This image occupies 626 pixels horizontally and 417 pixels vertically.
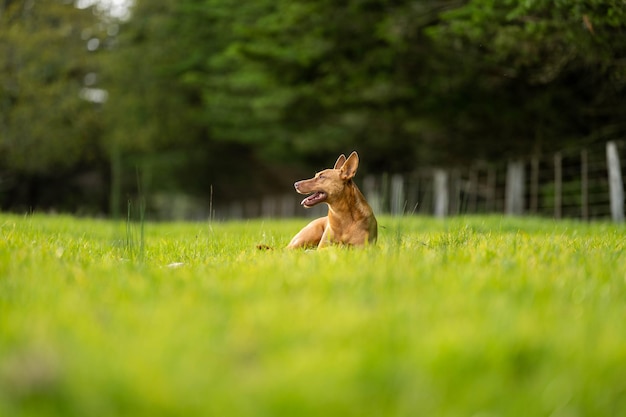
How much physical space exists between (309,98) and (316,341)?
803 inches

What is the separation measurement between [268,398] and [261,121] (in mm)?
25262

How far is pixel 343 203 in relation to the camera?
641cm

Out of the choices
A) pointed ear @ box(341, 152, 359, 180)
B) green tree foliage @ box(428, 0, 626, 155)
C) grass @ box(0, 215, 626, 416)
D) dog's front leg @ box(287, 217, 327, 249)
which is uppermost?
green tree foliage @ box(428, 0, 626, 155)

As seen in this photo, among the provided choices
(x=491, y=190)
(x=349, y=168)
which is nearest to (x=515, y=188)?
(x=491, y=190)

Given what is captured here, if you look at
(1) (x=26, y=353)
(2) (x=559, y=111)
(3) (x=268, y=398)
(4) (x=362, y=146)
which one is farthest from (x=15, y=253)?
(4) (x=362, y=146)

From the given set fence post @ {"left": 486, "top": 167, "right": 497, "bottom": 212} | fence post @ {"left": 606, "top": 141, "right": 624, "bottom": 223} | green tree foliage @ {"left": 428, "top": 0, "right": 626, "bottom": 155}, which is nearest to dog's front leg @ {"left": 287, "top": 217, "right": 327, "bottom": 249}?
green tree foliage @ {"left": 428, "top": 0, "right": 626, "bottom": 155}

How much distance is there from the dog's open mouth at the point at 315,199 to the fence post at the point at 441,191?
15567 mm

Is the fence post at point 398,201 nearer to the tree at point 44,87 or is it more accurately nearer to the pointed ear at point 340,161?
the pointed ear at point 340,161

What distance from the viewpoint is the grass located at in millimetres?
2498

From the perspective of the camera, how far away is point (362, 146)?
2669 cm

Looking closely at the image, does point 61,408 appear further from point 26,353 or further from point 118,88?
point 118,88

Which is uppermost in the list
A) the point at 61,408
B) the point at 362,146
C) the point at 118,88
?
the point at 118,88

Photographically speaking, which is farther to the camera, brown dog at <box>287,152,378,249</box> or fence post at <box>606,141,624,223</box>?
fence post at <box>606,141,624,223</box>

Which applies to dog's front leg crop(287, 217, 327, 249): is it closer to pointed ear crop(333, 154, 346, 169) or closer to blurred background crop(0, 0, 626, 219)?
pointed ear crop(333, 154, 346, 169)
